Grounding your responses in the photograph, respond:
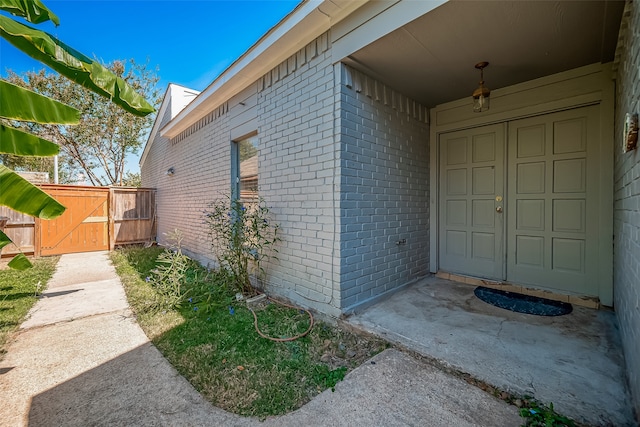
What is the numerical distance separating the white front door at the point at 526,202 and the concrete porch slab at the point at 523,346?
0.62m

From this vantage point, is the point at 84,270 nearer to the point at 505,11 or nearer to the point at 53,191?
the point at 53,191

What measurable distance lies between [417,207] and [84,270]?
23.0ft

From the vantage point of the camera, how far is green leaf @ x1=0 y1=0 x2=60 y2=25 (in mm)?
1981

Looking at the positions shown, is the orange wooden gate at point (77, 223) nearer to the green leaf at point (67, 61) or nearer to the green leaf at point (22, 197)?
the green leaf at point (67, 61)

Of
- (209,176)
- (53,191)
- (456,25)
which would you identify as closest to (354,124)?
(456,25)

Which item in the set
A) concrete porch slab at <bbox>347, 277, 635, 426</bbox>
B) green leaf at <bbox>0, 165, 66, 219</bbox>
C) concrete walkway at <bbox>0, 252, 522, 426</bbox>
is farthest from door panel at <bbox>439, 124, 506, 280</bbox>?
green leaf at <bbox>0, 165, 66, 219</bbox>

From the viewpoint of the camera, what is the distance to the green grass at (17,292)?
Answer: 3.22 meters

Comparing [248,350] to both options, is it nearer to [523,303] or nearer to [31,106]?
[31,106]

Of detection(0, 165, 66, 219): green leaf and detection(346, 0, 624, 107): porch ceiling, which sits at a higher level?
detection(346, 0, 624, 107): porch ceiling

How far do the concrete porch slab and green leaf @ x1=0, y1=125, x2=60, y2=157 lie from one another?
2.98m

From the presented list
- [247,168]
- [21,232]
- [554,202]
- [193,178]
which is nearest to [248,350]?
[247,168]

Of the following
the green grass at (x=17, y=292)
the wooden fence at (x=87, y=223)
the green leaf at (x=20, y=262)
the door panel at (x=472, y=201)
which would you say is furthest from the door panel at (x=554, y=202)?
the wooden fence at (x=87, y=223)

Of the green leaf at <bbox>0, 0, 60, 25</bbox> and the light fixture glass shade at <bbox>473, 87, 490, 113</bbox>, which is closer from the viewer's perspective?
the green leaf at <bbox>0, 0, 60, 25</bbox>

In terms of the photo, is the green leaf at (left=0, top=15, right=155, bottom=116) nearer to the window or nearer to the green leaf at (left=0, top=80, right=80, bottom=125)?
the green leaf at (left=0, top=80, right=80, bottom=125)
